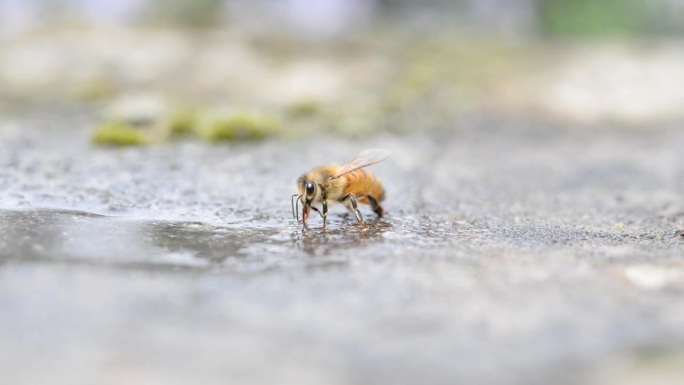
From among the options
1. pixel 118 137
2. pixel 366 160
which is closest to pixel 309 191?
pixel 366 160

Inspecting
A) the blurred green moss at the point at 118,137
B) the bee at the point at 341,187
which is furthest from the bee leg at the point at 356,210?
the blurred green moss at the point at 118,137

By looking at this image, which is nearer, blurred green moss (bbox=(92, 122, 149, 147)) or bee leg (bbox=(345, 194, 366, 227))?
bee leg (bbox=(345, 194, 366, 227))

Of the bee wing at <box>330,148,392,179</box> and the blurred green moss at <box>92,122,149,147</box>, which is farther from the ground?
the blurred green moss at <box>92,122,149,147</box>

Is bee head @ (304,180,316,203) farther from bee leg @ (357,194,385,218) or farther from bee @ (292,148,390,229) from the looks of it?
bee leg @ (357,194,385,218)

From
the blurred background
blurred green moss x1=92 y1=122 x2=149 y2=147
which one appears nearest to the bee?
blurred green moss x1=92 y1=122 x2=149 y2=147

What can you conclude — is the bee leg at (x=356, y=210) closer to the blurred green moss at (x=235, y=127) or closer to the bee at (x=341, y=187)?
the bee at (x=341, y=187)

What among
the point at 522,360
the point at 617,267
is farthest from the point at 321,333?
the point at 617,267

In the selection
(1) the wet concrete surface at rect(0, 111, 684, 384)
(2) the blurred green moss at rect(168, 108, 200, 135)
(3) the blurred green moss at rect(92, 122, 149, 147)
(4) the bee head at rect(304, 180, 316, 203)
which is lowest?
(1) the wet concrete surface at rect(0, 111, 684, 384)
